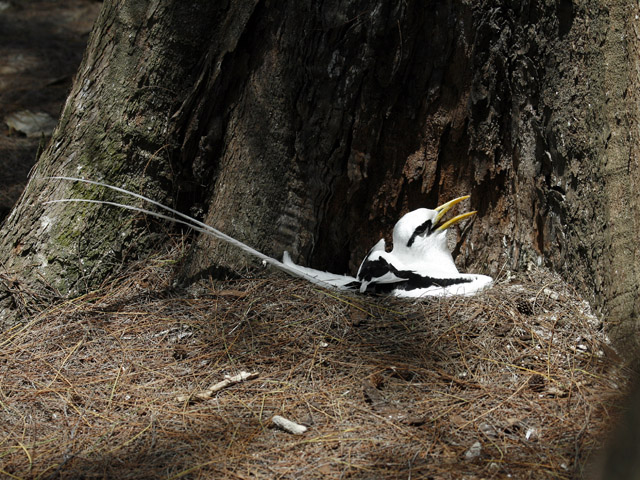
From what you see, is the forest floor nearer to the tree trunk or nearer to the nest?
the nest

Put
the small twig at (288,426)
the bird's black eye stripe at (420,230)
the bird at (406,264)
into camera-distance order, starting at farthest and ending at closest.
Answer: the bird's black eye stripe at (420,230) < the bird at (406,264) < the small twig at (288,426)

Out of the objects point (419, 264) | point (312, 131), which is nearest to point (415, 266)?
point (419, 264)

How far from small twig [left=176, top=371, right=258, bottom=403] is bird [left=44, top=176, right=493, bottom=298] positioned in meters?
0.87

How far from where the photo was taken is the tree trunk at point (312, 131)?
3.25 meters

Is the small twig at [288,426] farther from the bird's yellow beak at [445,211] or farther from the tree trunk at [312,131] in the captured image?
the bird's yellow beak at [445,211]

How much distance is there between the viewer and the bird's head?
3588mm

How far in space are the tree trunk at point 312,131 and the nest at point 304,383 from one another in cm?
33

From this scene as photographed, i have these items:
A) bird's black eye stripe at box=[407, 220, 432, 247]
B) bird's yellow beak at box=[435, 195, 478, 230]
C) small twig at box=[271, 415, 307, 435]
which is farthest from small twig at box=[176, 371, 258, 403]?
bird's yellow beak at box=[435, 195, 478, 230]

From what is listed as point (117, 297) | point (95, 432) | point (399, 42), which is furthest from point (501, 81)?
point (95, 432)

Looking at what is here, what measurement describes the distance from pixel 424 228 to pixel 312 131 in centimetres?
89

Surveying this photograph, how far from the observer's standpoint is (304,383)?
2719 mm

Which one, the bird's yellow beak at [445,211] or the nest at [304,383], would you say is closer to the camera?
the nest at [304,383]

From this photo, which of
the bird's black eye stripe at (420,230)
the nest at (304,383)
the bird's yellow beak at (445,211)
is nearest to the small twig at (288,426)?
the nest at (304,383)

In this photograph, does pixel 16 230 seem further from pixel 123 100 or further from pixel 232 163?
pixel 232 163
